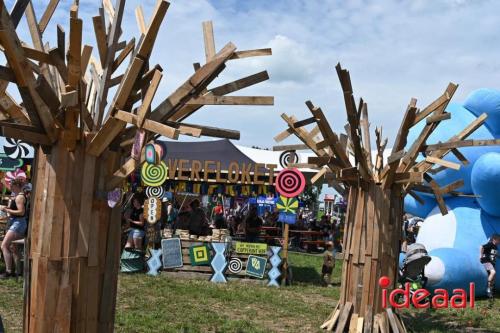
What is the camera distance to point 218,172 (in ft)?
44.7

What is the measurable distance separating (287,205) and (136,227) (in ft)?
9.15

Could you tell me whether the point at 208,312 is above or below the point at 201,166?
below

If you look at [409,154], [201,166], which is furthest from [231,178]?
[409,154]

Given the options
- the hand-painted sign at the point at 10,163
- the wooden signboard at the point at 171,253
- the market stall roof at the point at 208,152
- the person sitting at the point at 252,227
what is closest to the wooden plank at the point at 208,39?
the wooden signboard at the point at 171,253

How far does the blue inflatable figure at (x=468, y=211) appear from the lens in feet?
29.9

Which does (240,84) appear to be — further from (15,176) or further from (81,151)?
(15,176)

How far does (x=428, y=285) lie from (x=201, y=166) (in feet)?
22.0

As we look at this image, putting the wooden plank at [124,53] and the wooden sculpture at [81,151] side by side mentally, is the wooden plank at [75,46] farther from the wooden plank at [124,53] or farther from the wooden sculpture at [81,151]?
the wooden plank at [124,53]

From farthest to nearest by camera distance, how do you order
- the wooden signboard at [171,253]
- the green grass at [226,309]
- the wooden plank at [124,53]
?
the wooden signboard at [171,253] → the green grass at [226,309] → the wooden plank at [124,53]

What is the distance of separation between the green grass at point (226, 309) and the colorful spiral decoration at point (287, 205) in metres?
1.34

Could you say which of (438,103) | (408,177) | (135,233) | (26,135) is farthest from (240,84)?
(135,233)

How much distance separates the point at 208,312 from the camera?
7.02 m

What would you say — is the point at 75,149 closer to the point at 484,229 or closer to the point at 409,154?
the point at 409,154

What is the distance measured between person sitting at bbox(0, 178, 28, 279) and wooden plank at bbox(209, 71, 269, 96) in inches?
197
